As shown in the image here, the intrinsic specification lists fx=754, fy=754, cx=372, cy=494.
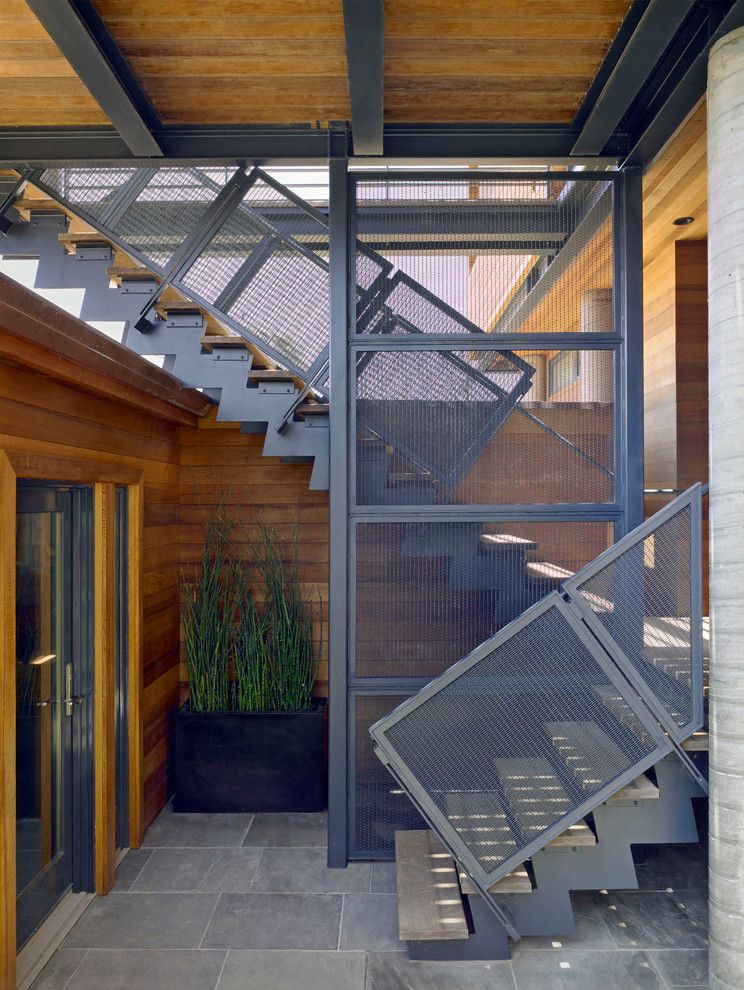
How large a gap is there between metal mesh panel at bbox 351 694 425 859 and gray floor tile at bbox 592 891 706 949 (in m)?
0.84

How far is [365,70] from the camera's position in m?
2.50

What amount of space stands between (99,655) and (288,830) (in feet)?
4.30

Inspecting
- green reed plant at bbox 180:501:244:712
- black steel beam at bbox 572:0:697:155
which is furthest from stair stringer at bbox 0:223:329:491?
black steel beam at bbox 572:0:697:155

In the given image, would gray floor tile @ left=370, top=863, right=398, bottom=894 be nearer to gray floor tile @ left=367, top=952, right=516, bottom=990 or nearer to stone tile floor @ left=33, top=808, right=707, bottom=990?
stone tile floor @ left=33, top=808, right=707, bottom=990

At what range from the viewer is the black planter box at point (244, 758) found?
3779 millimetres

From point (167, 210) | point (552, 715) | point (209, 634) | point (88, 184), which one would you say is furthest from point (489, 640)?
point (88, 184)

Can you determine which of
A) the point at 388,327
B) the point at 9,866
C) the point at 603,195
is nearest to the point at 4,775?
the point at 9,866

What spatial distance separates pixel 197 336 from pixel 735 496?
236 cm

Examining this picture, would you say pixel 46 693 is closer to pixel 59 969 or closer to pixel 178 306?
pixel 59 969

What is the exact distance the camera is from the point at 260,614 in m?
4.20

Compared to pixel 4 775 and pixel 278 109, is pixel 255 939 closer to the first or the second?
pixel 4 775

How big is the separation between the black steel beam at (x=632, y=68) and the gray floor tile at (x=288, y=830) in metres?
3.24

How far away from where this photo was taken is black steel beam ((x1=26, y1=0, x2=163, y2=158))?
2.25m

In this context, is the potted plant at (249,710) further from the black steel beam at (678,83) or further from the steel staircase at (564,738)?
the black steel beam at (678,83)
